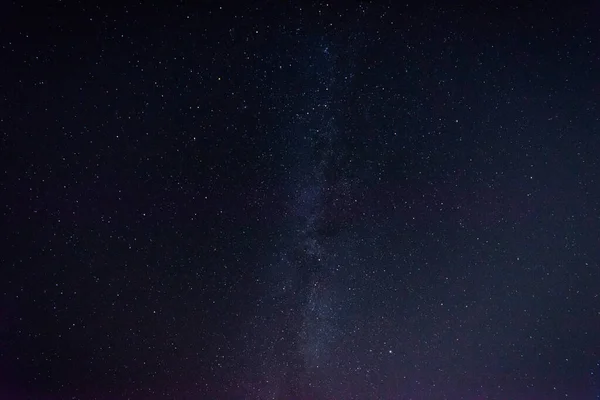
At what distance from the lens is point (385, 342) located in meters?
1.19

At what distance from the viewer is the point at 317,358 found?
46.6 inches

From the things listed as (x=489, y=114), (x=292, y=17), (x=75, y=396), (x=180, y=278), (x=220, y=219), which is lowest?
(x=75, y=396)

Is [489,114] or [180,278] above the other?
[489,114]

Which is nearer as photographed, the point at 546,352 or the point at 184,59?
the point at 184,59

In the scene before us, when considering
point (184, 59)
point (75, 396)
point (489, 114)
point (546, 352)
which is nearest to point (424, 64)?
point (489, 114)

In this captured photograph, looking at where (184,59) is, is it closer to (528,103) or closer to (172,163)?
(172,163)

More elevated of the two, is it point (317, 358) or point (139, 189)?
point (139, 189)

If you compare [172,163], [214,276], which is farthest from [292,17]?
[214,276]

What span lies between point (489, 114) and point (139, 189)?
2.94 ft

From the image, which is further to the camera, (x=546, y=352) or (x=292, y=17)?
(x=546, y=352)

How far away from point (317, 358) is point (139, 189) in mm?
624

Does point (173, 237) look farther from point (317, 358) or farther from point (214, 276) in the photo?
point (317, 358)

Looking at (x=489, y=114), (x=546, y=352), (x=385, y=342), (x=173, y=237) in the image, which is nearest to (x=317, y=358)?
(x=385, y=342)

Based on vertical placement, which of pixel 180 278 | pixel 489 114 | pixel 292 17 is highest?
pixel 292 17
